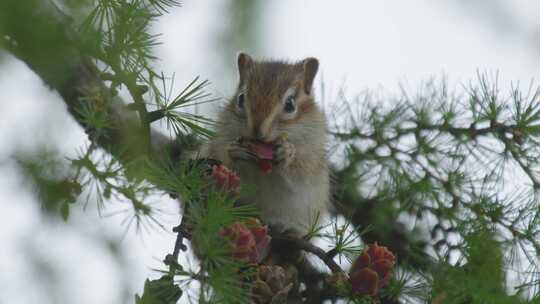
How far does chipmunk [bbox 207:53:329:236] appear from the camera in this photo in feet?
7.48

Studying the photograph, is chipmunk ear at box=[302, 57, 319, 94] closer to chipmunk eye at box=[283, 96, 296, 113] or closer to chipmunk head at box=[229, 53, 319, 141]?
chipmunk head at box=[229, 53, 319, 141]

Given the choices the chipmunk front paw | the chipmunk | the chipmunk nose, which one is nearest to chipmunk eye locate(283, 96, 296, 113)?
the chipmunk

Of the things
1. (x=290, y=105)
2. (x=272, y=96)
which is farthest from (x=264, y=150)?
(x=290, y=105)

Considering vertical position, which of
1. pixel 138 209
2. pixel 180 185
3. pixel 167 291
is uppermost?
pixel 180 185

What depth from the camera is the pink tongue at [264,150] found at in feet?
6.38

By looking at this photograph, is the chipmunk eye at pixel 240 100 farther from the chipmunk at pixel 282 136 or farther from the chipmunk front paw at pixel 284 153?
the chipmunk front paw at pixel 284 153

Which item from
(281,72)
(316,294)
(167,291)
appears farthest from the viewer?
(281,72)

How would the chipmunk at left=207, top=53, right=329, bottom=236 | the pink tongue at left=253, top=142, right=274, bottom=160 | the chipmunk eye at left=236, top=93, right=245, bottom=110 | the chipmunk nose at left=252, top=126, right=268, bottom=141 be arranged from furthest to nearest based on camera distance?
the chipmunk eye at left=236, top=93, right=245, bottom=110 → the chipmunk at left=207, top=53, right=329, bottom=236 → the chipmunk nose at left=252, top=126, right=268, bottom=141 → the pink tongue at left=253, top=142, right=274, bottom=160

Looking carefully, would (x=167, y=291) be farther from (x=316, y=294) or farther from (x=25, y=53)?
(x=25, y=53)

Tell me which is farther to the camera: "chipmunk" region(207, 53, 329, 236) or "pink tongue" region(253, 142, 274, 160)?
"chipmunk" region(207, 53, 329, 236)

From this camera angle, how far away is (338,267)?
1355 mm

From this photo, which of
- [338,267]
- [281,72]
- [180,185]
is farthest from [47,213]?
[281,72]

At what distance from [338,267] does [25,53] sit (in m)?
0.84

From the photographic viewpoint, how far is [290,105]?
98.4 inches
